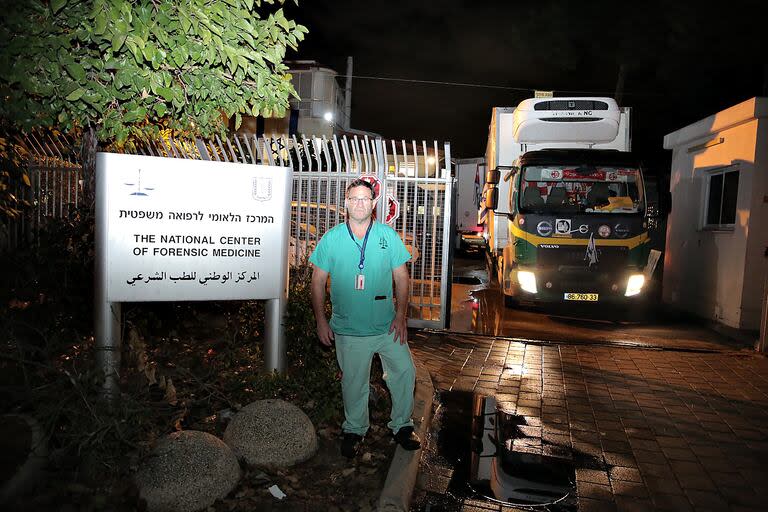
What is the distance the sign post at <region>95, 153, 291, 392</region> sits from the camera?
4.21m

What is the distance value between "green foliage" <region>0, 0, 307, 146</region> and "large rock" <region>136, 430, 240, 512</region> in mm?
2193

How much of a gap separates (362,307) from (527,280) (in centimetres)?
637

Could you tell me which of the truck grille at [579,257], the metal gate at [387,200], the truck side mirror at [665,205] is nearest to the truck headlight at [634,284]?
the truck grille at [579,257]

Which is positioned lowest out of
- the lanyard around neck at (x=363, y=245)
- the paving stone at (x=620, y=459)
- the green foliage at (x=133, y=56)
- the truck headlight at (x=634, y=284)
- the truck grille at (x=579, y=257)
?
the paving stone at (x=620, y=459)

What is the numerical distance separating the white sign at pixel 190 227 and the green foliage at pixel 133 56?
0.45 meters

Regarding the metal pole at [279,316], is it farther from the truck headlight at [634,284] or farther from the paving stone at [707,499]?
the truck headlight at [634,284]

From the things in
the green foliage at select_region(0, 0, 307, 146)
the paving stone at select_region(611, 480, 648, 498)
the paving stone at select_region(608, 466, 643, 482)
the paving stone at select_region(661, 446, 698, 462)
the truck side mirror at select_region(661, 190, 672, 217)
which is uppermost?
the green foliage at select_region(0, 0, 307, 146)

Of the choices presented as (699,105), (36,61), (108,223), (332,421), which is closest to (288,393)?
(332,421)

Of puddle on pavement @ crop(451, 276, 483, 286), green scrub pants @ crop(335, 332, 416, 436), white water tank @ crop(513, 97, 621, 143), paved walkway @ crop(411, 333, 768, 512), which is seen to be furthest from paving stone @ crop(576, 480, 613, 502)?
puddle on pavement @ crop(451, 276, 483, 286)

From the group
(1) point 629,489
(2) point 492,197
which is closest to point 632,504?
(1) point 629,489

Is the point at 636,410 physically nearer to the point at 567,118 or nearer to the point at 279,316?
the point at 279,316

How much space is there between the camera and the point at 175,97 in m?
4.23

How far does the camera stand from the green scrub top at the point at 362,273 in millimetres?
4188

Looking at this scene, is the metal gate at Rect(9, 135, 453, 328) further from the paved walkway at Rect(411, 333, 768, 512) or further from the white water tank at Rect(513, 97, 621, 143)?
the white water tank at Rect(513, 97, 621, 143)
